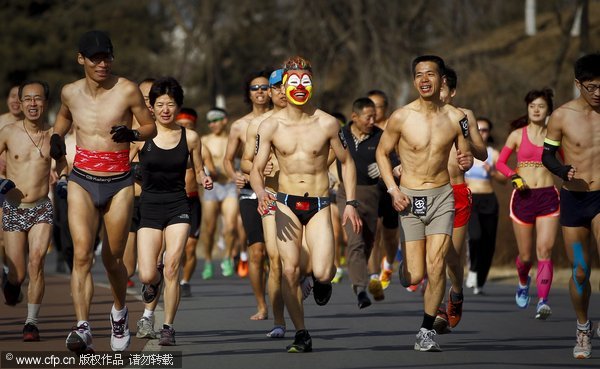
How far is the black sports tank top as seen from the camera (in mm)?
13453

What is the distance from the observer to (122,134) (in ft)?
37.2

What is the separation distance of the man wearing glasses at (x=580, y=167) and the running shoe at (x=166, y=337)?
3528 millimetres

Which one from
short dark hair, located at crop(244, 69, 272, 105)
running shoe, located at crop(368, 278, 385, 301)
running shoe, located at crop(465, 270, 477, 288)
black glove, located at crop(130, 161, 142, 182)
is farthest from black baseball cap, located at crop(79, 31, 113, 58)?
running shoe, located at crop(465, 270, 477, 288)

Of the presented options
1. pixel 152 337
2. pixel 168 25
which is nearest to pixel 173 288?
pixel 152 337

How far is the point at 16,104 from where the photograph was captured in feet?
56.2

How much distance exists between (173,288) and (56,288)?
737cm

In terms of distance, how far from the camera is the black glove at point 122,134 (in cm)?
1134

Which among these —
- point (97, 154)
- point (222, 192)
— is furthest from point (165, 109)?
point (222, 192)

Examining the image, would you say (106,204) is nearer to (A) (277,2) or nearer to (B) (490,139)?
(B) (490,139)

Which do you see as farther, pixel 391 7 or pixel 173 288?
pixel 391 7

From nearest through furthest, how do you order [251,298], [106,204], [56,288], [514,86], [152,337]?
[106,204]
[152,337]
[251,298]
[56,288]
[514,86]

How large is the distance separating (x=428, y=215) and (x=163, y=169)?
2600 millimetres

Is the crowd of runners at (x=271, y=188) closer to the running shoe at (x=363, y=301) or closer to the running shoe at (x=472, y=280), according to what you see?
the running shoe at (x=363, y=301)

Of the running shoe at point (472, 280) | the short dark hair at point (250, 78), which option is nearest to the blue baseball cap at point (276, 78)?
the short dark hair at point (250, 78)
